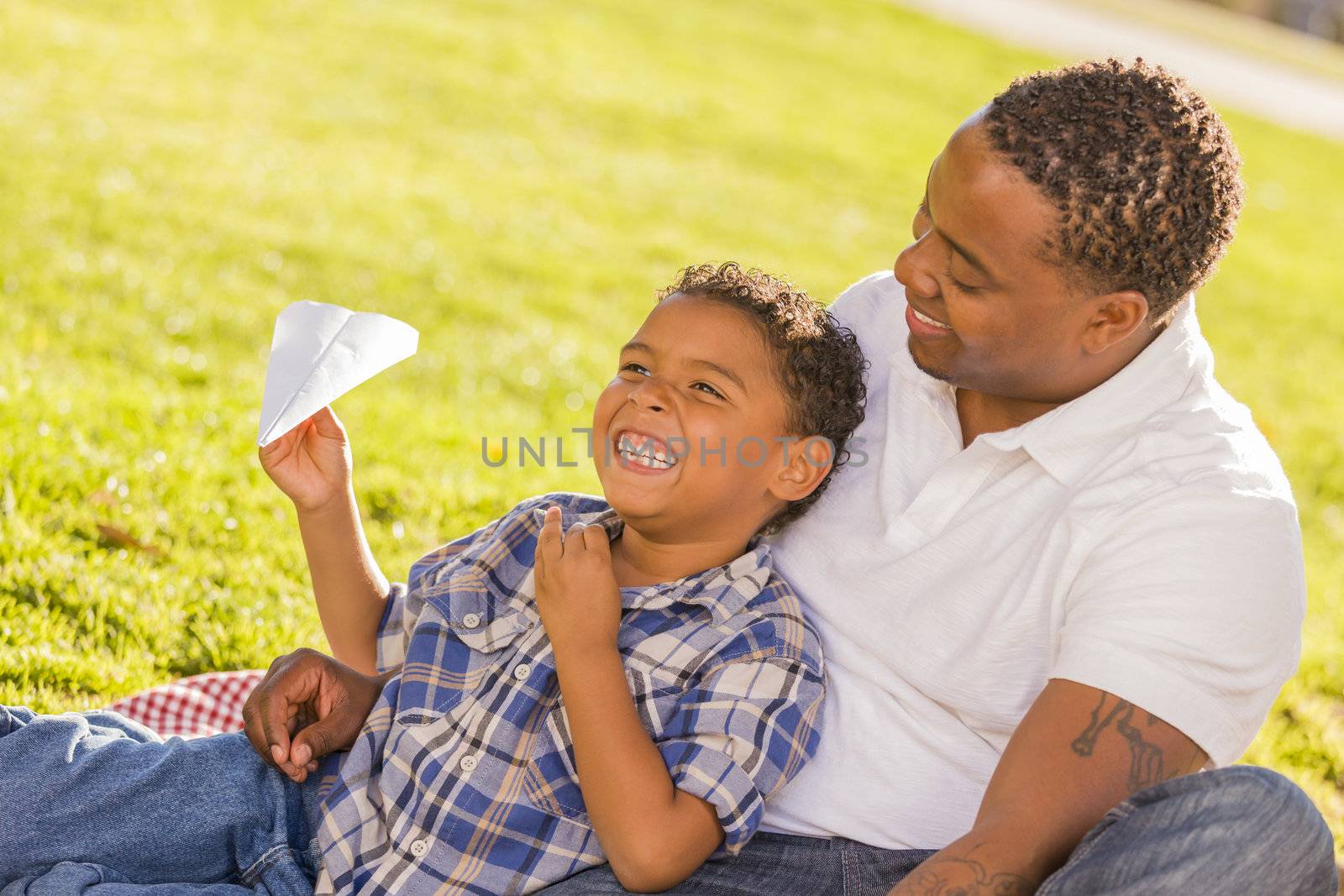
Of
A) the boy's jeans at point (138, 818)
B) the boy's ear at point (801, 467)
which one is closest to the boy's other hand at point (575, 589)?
the boy's ear at point (801, 467)

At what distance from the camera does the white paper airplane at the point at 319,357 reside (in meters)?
2.48

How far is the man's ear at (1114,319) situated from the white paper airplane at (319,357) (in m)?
1.20

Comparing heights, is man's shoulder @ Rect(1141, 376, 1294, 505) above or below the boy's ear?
above

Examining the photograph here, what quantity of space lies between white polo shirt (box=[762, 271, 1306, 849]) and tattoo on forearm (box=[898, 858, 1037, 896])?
0.31 m

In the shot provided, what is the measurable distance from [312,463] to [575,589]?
655 mm

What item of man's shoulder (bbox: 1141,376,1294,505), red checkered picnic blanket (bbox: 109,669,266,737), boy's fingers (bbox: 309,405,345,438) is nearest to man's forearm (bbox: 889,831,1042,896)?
man's shoulder (bbox: 1141,376,1294,505)

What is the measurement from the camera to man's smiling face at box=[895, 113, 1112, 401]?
229 cm

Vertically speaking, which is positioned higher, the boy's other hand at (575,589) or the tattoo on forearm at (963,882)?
the boy's other hand at (575,589)

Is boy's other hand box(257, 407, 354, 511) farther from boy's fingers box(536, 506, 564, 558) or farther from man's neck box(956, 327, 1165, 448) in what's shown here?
man's neck box(956, 327, 1165, 448)

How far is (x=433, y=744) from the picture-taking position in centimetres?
246

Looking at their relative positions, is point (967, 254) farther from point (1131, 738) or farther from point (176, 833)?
point (176, 833)

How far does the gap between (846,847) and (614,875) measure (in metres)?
0.40

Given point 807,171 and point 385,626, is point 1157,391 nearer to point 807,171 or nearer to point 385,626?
point 385,626

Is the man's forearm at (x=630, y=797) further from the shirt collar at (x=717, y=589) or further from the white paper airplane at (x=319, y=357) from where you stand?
the white paper airplane at (x=319, y=357)
